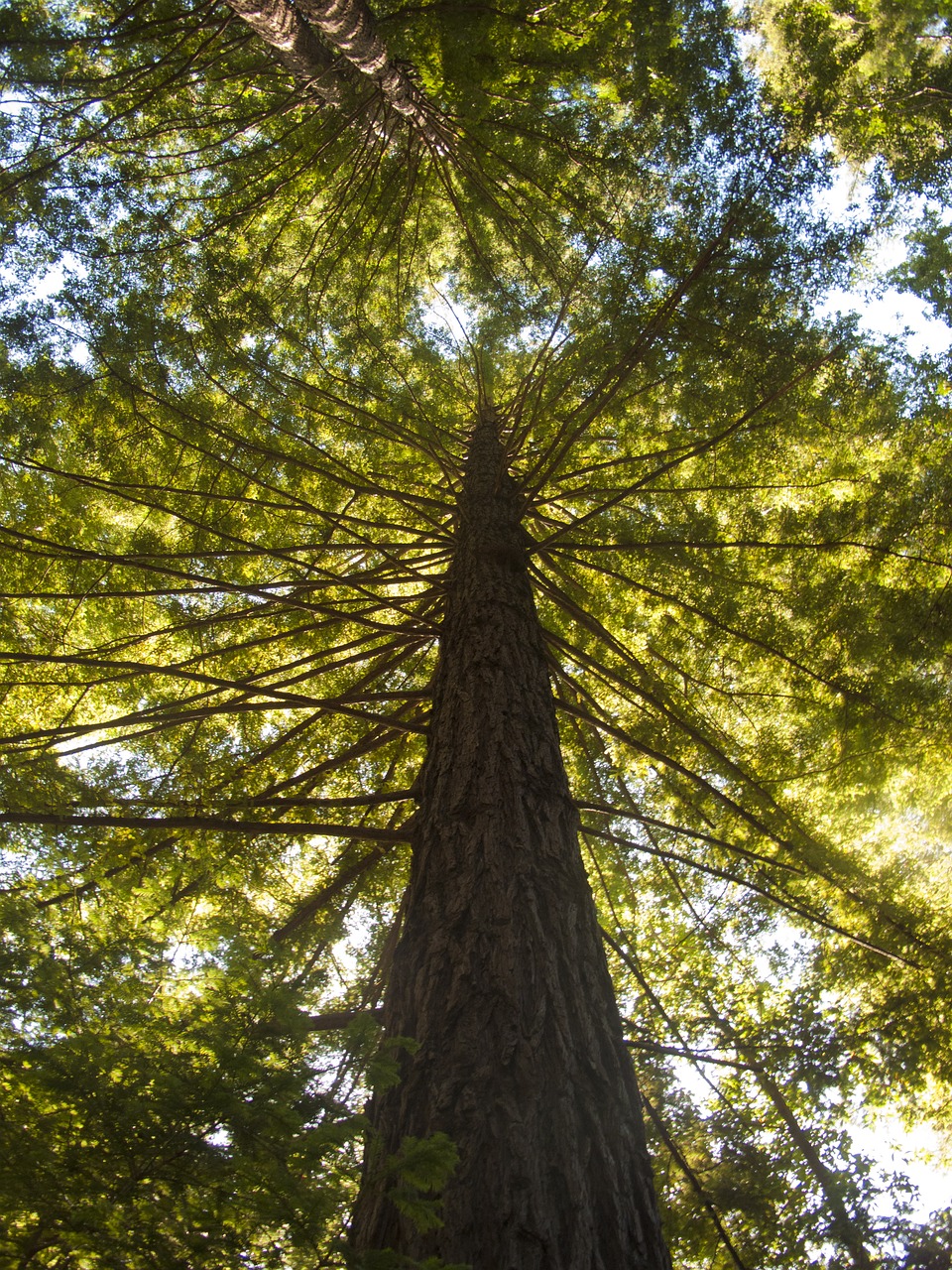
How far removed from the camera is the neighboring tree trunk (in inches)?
58.7

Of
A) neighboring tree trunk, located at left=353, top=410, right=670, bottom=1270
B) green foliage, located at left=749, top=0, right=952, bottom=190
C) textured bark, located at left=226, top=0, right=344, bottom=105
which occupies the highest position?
textured bark, located at left=226, top=0, right=344, bottom=105

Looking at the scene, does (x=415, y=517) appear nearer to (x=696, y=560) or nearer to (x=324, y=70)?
(x=696, y=560)

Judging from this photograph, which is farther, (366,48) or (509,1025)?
(366,48)

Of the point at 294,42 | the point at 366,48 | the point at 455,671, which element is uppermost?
the point at 294,42

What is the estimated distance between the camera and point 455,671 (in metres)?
3.10

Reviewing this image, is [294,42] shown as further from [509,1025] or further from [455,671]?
[509,1025]

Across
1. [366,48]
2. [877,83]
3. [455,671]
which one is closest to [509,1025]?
[455,671]

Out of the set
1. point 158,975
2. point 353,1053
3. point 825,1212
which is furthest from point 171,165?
point 825,1212

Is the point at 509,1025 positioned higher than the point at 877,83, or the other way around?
the point at 877,83

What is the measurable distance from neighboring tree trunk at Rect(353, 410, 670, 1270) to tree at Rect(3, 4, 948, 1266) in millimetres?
13

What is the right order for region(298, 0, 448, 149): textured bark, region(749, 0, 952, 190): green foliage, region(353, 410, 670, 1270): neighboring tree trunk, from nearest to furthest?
region(353, 410, 670, 1270): neighboring tree trunk < region(298, 0, 448, 149): textured bark < region(749, 0, 952, 190): green foliage

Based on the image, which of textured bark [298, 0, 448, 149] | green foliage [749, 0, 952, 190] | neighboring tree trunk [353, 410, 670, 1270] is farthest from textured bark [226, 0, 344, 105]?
neighboring tree trunk [353, 410, 670, 1270]

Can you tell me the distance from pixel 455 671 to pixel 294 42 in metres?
4.40

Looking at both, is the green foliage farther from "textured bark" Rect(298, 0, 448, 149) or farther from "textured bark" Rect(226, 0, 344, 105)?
"textured bark" Rect(226, 0, 344, 105)
